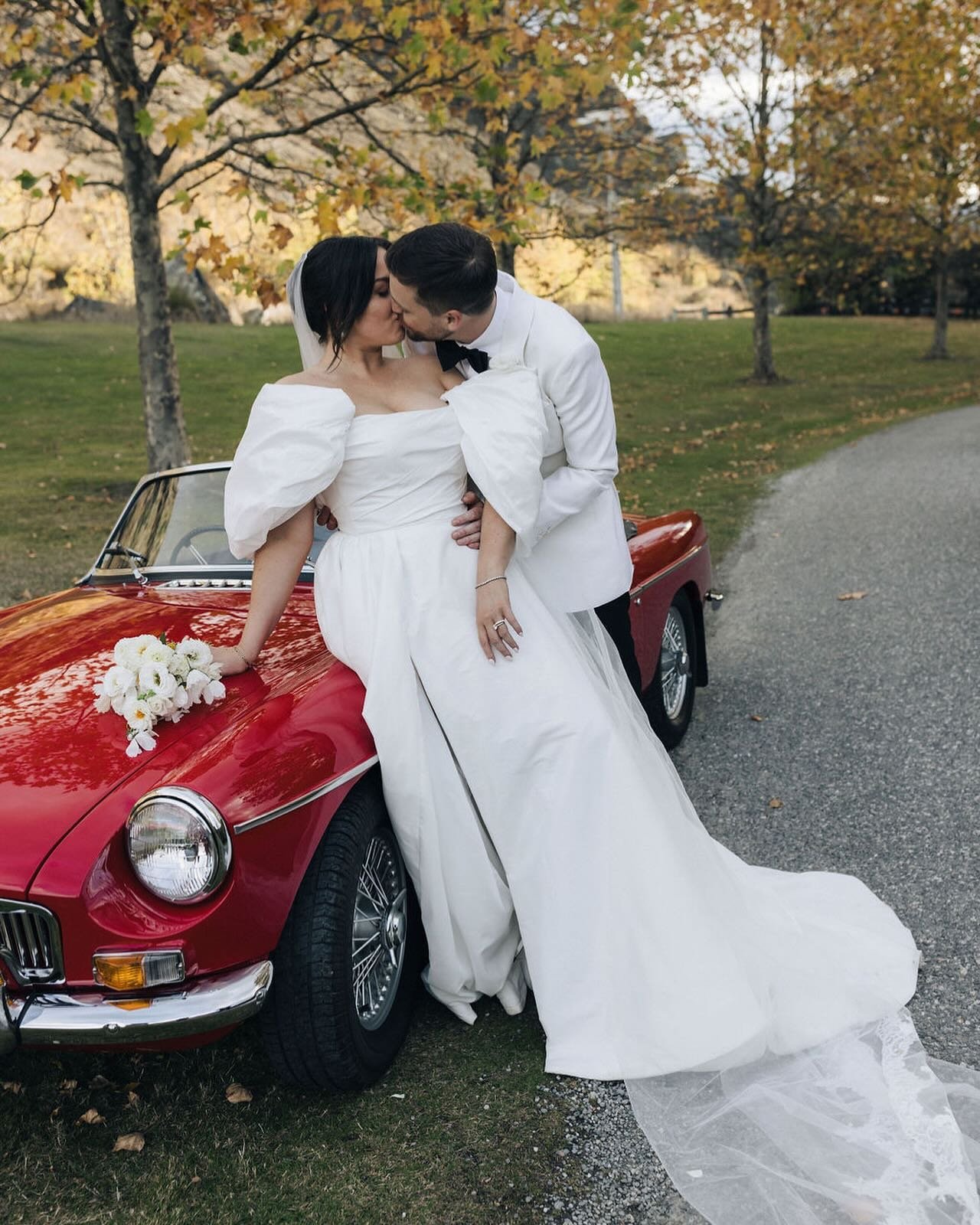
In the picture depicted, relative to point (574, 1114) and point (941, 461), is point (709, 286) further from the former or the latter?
point (574, 1114)

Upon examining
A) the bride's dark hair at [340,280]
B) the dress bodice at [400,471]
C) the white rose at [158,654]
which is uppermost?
the bride's dark hair at [340,280]

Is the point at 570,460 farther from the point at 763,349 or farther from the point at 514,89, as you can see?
the point at 763,349

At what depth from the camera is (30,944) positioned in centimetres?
245

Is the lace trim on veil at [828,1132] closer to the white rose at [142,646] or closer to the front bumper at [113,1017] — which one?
the front bumper at [113,1017]

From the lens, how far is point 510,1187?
2518 mm

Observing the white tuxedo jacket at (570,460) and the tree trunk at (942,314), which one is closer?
the white tuxedo jacket at (570,460)

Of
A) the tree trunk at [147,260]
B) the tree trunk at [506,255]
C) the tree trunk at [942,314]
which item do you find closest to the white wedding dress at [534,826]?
the tree trunk at [147,260]

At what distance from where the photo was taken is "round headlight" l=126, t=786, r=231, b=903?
2441 mm

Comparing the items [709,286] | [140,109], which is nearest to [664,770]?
[140,109]

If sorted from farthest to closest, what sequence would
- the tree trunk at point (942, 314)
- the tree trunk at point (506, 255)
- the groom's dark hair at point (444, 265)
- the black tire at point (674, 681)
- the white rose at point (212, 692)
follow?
the tree trunk at point (942, 314)
the tree trunk at point (506, 255)
the black tire at point (674, 681)
the white rose at point (212, 692)
the groom's dark hair at point (444, 265)

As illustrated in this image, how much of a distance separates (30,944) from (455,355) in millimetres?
1871

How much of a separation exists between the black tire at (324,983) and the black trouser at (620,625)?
3.98ft

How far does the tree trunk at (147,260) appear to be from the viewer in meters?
8.48

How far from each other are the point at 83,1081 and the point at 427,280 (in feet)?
7.37
